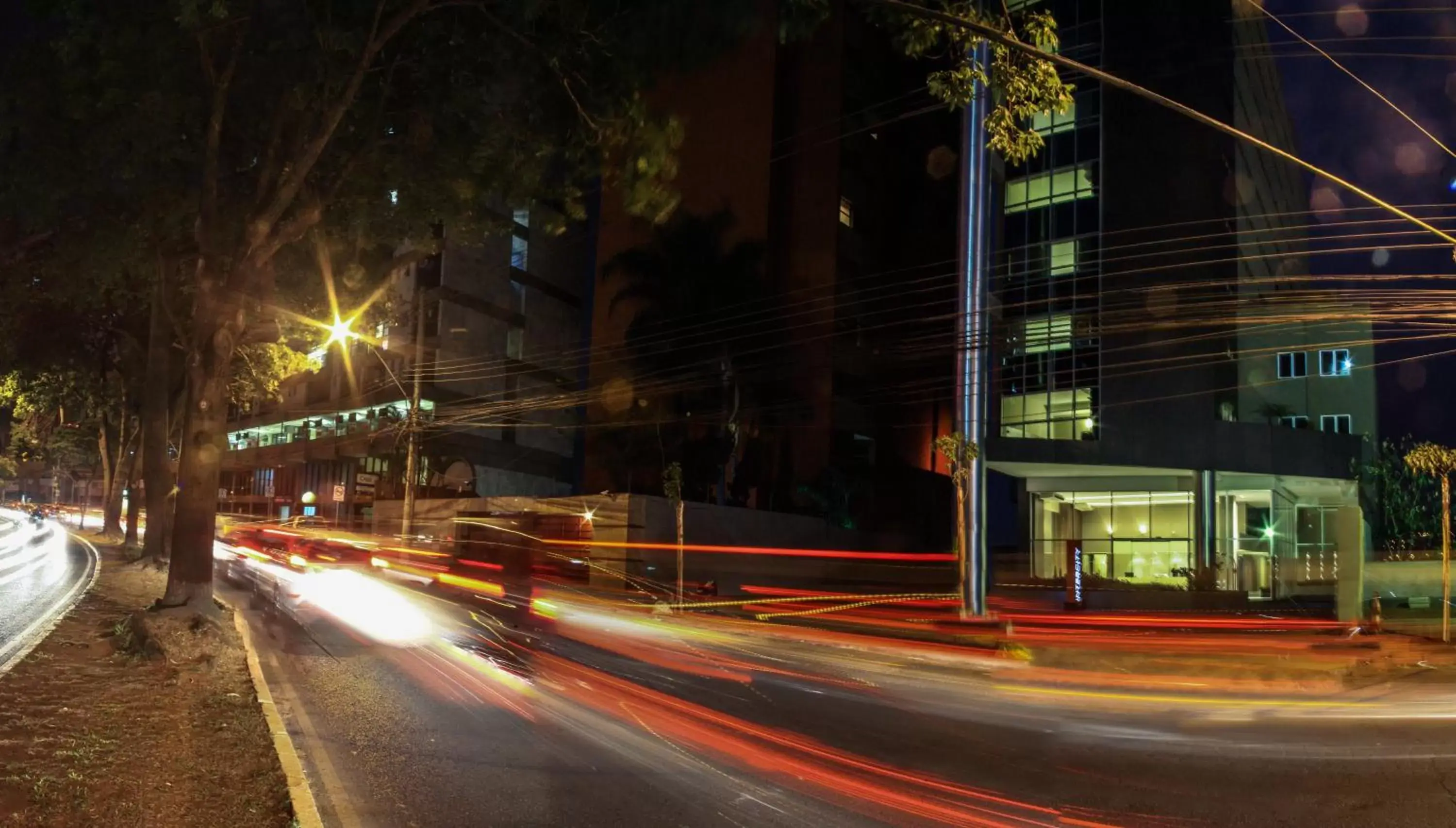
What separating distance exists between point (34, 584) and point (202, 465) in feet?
33.5

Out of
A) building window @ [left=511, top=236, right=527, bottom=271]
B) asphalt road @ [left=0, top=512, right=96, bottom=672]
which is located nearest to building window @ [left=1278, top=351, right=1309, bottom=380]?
building window @ [left=511, top=236, right=527, bottom=271]

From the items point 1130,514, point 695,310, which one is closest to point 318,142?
point 695,310

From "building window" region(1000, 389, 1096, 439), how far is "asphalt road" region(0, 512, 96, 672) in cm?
2850

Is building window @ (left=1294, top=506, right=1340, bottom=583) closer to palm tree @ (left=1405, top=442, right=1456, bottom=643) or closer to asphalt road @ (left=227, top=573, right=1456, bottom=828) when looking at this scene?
palm tree @ (left=1405, top=442, right=1456, bottom=643)

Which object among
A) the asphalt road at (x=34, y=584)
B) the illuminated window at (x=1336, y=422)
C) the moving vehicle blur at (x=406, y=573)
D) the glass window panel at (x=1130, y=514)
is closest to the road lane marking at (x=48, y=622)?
the asphalt road at (x=34, y=584)

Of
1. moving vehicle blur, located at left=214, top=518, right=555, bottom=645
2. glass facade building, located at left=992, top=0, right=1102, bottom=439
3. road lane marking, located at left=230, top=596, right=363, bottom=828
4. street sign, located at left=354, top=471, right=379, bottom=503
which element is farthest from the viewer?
street sign, located at left=354, top=471, right=379, bottom=503

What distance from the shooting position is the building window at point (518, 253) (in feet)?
183

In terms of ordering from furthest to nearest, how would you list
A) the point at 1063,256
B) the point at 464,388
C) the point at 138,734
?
the point at 464,388 < the point at 1063,256 < the point at 138,734

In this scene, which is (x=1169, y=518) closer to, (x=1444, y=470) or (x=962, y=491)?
(x=1444, y=470)

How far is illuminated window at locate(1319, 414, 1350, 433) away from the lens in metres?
43.0

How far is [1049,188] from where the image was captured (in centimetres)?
3794

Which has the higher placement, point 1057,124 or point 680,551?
point 1057,124

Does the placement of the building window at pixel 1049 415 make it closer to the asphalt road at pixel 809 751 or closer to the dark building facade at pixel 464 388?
the dark building facade at pixel 464 388

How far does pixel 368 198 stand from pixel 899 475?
3447 centimetres
